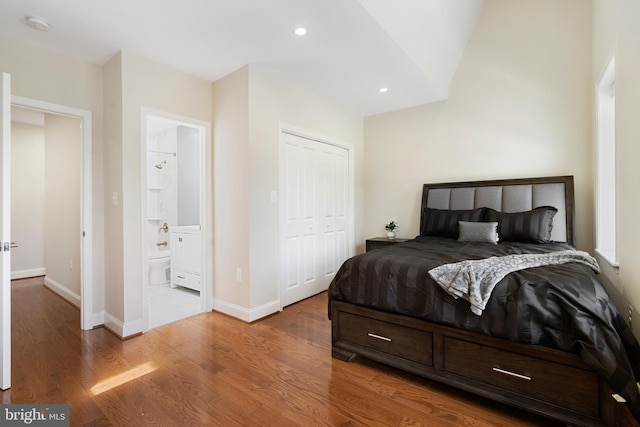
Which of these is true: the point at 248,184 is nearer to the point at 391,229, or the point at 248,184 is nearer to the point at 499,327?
the point at 391,229

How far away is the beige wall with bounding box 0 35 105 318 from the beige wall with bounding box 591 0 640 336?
4128mm

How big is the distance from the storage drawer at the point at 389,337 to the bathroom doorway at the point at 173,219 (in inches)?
72.5

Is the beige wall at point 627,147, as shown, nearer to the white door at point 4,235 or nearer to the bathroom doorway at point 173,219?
the bathroom doorway at point 173,219

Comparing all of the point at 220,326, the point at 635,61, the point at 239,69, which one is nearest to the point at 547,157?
the point at 635,61

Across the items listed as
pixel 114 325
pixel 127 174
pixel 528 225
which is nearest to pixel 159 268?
pixel 114 325

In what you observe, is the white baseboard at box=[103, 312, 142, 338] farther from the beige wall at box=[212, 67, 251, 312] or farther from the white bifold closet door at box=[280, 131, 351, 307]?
the white bifold closet door at box=[280, 131, 351, 307]

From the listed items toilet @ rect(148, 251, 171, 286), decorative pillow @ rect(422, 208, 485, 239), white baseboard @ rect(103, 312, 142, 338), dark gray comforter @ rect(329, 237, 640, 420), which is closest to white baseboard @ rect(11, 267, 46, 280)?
toilet @ rect(148, 251, 171, 286)

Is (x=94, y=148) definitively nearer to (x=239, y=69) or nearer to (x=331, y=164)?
(x=239, y=69)

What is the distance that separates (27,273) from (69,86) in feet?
12.0

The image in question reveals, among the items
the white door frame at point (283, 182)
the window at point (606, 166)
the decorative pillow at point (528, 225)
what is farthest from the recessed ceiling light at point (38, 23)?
the window at point (606, 166)

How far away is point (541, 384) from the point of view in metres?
1.53

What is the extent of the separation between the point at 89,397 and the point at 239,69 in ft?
9.57

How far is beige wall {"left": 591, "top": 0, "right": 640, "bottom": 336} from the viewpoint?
5.68 ft

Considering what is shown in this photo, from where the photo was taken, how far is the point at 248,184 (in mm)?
2988
